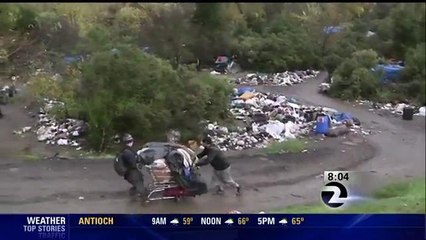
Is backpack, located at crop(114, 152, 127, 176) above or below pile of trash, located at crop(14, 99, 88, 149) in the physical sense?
below

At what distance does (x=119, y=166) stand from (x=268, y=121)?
1.52ft

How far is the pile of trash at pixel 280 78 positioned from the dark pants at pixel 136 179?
0.41 meters

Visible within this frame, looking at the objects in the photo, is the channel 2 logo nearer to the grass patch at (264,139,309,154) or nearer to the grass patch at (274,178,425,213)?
the grass patch at (274,178,425,213)

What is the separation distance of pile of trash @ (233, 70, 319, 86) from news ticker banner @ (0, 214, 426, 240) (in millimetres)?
397

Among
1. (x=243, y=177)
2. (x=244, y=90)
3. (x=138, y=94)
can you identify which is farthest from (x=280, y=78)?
(x=138, y=94)

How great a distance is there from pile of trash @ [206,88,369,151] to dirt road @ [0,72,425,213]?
1.7 inches

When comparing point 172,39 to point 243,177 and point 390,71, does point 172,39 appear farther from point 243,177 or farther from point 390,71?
point 390,71

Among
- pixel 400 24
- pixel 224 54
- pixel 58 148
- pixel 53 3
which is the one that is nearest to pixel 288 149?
pixel 224 54

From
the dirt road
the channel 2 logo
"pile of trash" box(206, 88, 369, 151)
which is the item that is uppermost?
"pile of trash" box(206, 88, 369, 151)

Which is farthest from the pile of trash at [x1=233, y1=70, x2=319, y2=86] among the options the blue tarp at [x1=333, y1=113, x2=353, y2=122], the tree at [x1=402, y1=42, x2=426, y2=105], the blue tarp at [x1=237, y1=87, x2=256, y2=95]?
the tree at [x1=402, y1=42, x2=426, y2=105]

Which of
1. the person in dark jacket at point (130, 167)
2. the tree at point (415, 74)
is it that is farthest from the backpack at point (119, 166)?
the tree at point (415, 74)

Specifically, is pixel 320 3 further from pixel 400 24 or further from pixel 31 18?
pixel 31 18

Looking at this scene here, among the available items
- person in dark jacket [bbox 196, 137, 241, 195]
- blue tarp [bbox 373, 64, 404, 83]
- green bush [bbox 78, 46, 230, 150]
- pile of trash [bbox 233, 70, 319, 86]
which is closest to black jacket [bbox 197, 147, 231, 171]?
person in dark jacket [bbox 196, 137, 241, 195]

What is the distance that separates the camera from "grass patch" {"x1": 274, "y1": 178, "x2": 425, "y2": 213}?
168cm
